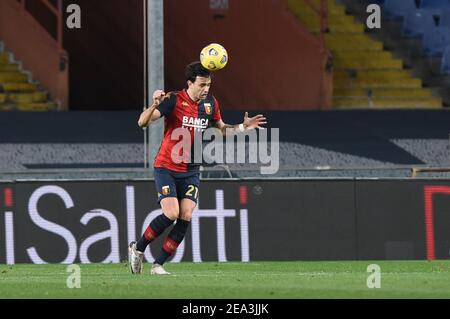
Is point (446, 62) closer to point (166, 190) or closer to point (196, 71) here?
point (196, 71)

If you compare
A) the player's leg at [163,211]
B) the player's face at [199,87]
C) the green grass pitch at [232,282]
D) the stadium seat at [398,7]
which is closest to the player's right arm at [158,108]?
the player's face at [199,87]

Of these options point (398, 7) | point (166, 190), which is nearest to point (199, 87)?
point (166, 190)

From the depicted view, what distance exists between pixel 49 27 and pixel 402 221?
9902 millimetres

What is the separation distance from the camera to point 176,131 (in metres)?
15.6

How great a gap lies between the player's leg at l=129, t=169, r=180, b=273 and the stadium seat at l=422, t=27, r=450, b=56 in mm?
15904

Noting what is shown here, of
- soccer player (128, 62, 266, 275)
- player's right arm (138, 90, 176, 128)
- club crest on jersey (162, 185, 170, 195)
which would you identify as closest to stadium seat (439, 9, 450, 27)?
soccer player (128, 62, 266, 275)

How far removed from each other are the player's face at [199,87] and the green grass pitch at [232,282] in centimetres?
177

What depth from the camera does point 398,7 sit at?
104ft

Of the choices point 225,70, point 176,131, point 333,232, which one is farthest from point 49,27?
point 176,131

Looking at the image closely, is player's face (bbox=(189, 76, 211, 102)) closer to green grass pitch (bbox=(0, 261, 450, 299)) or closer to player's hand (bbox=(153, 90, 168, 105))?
player's hand (bbox=(153, 90, 168, 105))

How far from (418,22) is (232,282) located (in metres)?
17.8

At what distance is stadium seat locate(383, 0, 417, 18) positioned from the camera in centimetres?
3153

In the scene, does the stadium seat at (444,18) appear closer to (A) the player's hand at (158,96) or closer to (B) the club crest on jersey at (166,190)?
(B) the club crest on jersey at (166,190)
